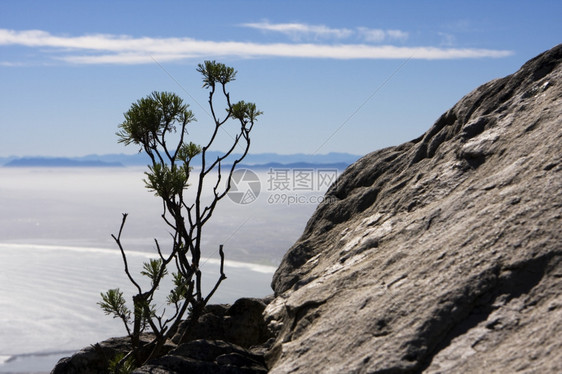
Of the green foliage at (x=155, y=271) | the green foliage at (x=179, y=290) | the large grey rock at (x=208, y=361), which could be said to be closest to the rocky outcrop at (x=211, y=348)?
the large grey rock at (x=208, y=361)

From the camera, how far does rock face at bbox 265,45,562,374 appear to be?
4789mm

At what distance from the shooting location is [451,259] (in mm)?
5473

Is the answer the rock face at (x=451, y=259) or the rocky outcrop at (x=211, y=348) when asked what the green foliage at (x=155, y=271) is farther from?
the rock face at (x=451, y=259)

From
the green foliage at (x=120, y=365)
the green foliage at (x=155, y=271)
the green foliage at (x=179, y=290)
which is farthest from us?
the green foliage at (x=155, y=271)

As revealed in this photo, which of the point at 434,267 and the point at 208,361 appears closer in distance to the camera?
the point at 434,267

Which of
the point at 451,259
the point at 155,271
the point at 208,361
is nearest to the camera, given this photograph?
the point at 451,259

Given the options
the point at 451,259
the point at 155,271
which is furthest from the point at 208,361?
the point at 451,259

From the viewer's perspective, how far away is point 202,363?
648cm

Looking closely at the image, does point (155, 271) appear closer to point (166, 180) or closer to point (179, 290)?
point (179, 290)

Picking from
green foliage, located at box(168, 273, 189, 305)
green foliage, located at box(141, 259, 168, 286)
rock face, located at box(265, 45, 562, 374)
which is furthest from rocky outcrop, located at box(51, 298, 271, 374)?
green foliage, located at box(141, 259, 168, 286)

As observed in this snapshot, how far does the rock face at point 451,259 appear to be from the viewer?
4789 millimetres

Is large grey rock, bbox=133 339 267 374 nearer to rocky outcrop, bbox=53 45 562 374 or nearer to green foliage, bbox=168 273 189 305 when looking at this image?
rocky outcrop, bbox=53 45 562 374

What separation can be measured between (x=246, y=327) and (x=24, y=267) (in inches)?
874

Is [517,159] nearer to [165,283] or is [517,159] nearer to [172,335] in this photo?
[172,335]
